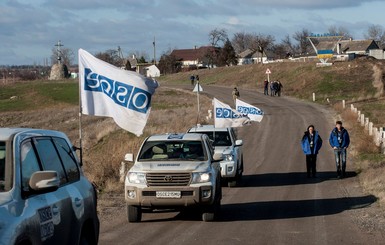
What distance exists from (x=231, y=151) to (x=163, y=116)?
2801cm

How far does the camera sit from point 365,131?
3566 cm

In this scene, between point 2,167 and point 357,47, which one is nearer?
point 2,167

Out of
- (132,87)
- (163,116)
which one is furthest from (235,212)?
(163,116)

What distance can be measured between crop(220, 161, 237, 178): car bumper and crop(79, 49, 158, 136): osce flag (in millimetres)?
4477

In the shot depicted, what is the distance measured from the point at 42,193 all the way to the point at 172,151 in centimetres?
889

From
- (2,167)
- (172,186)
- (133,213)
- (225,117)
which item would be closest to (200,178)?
(172,186)

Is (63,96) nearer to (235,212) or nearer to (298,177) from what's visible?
(298,177)

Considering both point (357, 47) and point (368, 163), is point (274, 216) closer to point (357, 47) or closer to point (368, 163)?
point (368, 163)

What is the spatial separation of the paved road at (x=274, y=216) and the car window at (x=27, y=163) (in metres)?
5.00

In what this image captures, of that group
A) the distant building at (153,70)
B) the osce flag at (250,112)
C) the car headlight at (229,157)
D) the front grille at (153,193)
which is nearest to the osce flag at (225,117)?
the osce flag at (250,112)

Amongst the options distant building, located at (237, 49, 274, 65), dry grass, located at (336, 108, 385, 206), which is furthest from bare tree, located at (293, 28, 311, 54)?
dry grass, located at (336, 108, 385, 206)

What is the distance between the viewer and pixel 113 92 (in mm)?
16500

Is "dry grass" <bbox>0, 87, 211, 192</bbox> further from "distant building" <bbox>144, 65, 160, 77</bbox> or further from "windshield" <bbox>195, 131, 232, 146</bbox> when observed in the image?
"distant building" <bbox>144, 65, 160, 77</bbox>

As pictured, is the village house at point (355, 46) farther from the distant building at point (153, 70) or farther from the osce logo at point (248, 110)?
the osce logo at point (248, 110)
